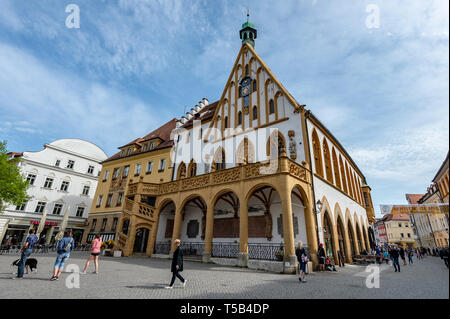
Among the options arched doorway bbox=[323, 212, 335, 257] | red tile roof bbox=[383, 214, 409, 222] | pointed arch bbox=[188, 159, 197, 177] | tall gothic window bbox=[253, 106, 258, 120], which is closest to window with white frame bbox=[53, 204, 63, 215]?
pointed arch bbox=[188, 159, 197, 177]

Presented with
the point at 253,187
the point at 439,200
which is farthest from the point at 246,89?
the point at 439,200

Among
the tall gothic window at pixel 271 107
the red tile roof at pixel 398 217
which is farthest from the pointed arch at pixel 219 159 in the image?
the red tile roof at pixel 398 217

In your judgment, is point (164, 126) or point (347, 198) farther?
point (164, 126)

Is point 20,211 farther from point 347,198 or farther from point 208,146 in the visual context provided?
point 347,198

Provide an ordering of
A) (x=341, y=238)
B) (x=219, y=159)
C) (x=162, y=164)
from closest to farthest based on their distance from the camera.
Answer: (x=341, y=238)
(x=219, y=159)
(x=162, y=164)

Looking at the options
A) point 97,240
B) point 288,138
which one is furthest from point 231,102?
point 97,240

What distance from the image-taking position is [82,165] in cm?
3875

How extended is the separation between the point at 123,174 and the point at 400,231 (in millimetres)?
88133

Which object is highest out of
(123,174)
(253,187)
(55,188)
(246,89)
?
(246,89)

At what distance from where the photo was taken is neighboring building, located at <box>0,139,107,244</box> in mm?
31109

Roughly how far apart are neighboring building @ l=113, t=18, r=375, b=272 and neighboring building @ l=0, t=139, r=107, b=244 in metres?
19.4

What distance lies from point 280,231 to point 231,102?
13133 mm

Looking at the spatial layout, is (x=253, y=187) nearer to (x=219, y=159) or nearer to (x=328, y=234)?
(x=328, y=234)

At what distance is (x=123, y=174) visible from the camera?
31.9m
